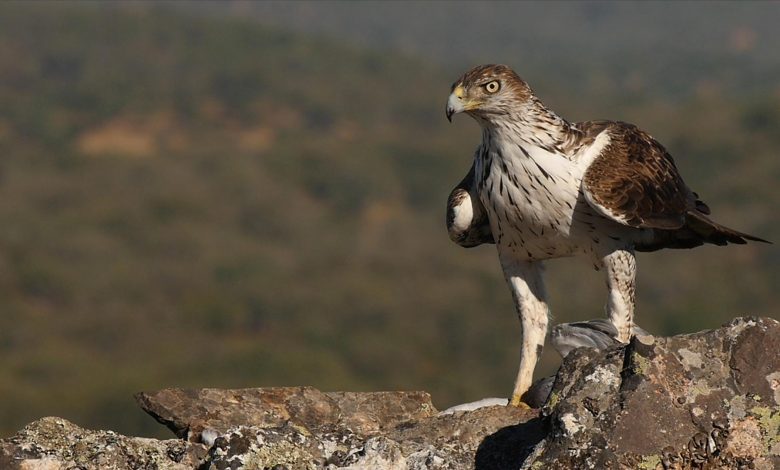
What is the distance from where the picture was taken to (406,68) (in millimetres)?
145750

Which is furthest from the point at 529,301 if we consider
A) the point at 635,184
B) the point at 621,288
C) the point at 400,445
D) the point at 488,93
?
the point at 400,445

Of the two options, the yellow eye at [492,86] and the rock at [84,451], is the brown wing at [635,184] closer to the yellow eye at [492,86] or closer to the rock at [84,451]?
the yellow eye at [492,86]

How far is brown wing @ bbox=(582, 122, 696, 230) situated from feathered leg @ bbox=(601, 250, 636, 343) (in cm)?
24

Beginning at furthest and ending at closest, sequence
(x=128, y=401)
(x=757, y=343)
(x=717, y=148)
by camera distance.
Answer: (x=717, y=148), (x=128, y=401), (x=757, y=343)

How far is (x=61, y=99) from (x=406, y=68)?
42.5 metres

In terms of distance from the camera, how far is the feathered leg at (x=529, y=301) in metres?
8.66

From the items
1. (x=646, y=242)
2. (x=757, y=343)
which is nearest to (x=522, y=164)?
(x=646, y=242)

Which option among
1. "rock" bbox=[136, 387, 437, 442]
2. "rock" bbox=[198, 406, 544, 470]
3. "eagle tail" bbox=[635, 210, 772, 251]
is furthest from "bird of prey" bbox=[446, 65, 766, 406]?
"rock" bbox=[198, 406, 544, 470]

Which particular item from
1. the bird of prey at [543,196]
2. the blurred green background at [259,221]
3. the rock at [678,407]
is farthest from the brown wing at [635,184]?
the blurred green background at [259,221]

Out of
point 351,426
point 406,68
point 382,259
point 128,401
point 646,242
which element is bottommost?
point 351,426

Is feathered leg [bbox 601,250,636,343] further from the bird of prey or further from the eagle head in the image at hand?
the eagle head

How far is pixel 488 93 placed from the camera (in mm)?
8242

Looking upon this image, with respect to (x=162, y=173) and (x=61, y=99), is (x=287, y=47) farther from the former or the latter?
(x=162, y=173)

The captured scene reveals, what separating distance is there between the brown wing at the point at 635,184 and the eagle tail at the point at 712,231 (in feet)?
0.32
